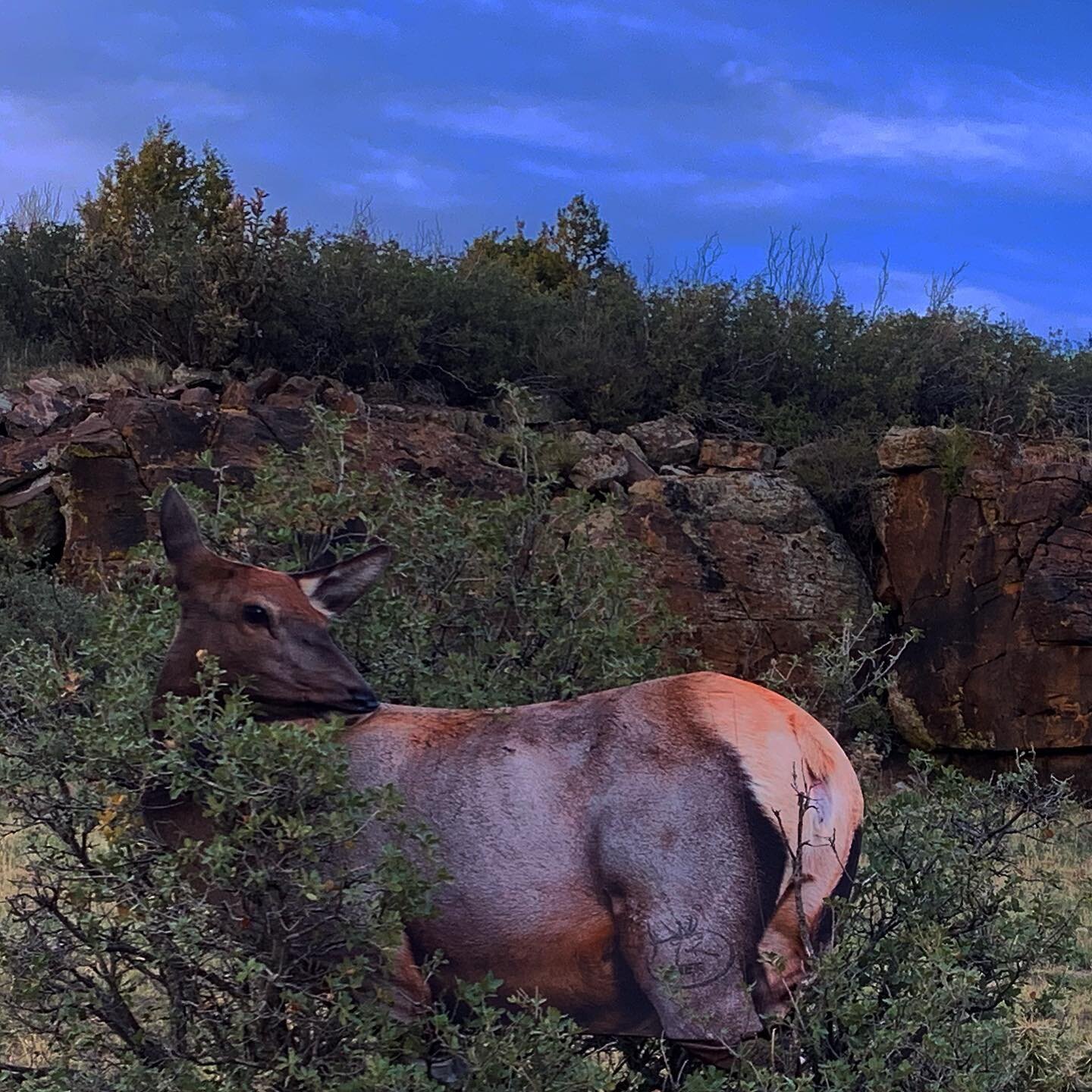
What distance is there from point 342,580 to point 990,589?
11380 millimetres

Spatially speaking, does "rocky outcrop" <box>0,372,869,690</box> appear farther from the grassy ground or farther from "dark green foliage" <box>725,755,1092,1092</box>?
"dark green foliage" <box>725,755,1092,1092</box>

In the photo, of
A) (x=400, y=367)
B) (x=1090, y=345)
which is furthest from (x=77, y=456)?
(x=1090, y=345)

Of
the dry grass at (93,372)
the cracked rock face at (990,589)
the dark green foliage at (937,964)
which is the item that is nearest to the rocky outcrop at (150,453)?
the dry grass at (93,372)

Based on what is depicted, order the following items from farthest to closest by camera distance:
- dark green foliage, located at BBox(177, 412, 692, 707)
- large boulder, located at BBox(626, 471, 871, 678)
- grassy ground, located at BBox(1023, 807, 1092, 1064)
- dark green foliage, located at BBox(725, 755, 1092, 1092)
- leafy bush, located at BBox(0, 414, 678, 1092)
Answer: large boulder, located at BBox(626, 471, 871, 678) → dark green foliage, located at BBox(177, 412, 692, 707) → grassy ground, located at BBox(1023, 807, 1092, 1064) → dark green foliage, located at BBox(725, 755, 1092, 1092) → leafy bush, located at BBox(0, 414, 678, 1092)

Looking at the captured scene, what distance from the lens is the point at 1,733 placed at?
168 inches

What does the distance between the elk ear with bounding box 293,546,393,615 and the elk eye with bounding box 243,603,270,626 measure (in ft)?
0.48

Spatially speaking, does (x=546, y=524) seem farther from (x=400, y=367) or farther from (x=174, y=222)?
(x=174, y=222)

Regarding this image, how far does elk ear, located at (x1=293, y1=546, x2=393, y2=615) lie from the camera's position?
13.3 ft

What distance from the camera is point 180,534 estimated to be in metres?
4.02

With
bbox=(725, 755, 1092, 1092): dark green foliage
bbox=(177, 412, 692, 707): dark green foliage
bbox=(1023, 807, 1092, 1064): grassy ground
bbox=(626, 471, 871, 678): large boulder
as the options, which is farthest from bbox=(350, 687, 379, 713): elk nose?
bbox=(626, 471, 871, 678): large boulder

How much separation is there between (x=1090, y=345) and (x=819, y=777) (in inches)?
797

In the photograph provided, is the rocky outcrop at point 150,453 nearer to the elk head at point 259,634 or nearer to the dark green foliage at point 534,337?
the dark green foliage at point 534,337

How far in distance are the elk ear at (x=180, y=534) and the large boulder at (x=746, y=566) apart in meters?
9.13

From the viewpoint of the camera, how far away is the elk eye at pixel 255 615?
3.92m
